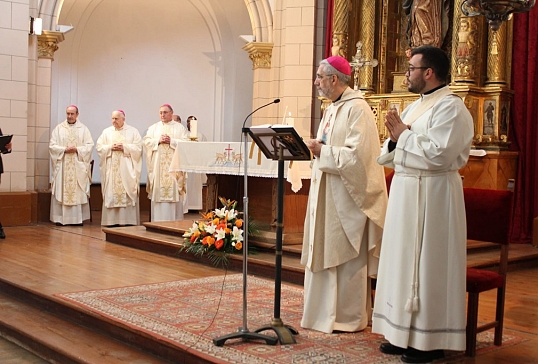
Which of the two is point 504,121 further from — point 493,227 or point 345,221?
point 345,221

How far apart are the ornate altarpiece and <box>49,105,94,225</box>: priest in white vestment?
3816 mm

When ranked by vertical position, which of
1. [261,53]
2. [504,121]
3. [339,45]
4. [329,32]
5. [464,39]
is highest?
[329,32]

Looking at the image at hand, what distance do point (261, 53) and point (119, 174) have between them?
2.88 m

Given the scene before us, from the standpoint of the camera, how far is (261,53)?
1098 centimetres

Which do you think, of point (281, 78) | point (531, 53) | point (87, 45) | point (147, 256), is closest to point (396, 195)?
point (147, 256)

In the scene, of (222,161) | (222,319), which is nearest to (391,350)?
(222,319)

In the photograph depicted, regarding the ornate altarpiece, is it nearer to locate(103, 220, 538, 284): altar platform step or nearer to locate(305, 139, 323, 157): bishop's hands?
locate(103, 220, 538, 284): altar platform step

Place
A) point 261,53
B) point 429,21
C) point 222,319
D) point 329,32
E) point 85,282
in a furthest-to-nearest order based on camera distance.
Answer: point 261,53, point 329,32, point 429,21, point 85,282, point 222,319

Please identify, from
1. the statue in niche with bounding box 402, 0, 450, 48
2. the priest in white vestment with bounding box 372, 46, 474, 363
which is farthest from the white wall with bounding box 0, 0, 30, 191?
the priest in white vestment with bounding box 372, 46, 474, 363

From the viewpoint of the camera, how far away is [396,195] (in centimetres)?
361

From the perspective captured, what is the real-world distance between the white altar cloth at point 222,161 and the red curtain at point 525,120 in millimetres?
2587

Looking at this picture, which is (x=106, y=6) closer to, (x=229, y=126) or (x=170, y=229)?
(x=229, y=126)

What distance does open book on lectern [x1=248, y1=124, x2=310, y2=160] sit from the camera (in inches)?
→ 149

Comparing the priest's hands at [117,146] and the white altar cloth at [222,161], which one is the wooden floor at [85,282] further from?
the priest's hands at [117,146]
